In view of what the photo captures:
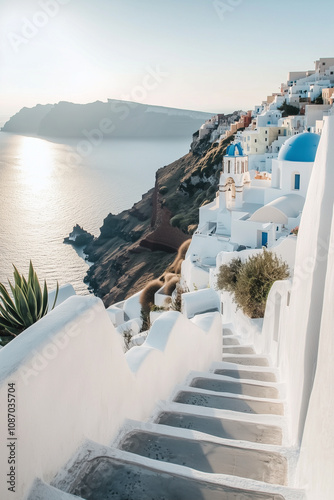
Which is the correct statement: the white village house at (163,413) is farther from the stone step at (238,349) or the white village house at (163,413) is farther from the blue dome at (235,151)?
the blue dome at (235,151)

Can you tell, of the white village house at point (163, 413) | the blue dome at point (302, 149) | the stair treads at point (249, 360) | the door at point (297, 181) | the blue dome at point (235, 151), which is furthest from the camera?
the blue dome at point (235, 151)

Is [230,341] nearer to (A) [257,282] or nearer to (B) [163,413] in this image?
(A) [257,282]

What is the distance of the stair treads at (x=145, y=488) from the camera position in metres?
2.31

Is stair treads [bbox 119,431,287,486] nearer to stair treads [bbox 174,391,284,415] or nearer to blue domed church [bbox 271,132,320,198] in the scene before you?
stair treads [bbox 174,391,284,415]

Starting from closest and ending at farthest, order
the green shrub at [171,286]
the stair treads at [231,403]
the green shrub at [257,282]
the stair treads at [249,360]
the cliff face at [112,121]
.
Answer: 1. the stair treads at [231,403]
2. the stair treads at [249,360]
3. the green shrub at [257,282]
4. the green shrub at [171,286]
5. the cliff face at [112,121]

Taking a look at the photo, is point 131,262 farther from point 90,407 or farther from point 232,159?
point 90,407

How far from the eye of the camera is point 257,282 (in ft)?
33.5

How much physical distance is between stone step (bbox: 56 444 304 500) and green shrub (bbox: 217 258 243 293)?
1005 cm

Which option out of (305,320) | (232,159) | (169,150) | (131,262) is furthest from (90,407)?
(169,150)

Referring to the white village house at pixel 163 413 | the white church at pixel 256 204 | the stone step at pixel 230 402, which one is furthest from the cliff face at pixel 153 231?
the white village house at pixel 163 413

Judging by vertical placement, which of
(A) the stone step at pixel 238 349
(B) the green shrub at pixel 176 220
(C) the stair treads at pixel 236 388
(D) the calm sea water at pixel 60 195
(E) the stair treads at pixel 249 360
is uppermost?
(C) the stair treads at pixel 236 388

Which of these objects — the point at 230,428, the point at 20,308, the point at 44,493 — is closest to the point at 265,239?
the point at 20,308

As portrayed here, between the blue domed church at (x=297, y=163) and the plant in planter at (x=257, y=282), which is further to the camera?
the blue domed church at (x=297, y=163)

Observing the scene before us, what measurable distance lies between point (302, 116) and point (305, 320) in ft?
126
